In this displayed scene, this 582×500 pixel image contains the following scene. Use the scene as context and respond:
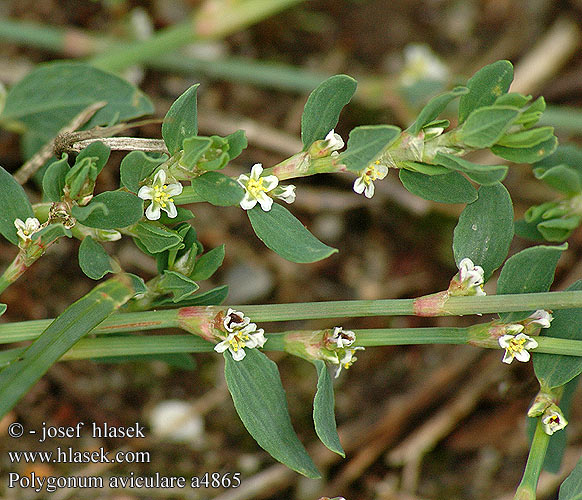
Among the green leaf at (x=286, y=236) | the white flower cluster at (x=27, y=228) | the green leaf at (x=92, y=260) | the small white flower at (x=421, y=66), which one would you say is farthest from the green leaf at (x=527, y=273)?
the small white flower at (x=421, y=66)

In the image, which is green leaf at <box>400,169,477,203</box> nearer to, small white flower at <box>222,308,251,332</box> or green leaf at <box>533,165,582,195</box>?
green leaf at <box>533,165,582,195</box>

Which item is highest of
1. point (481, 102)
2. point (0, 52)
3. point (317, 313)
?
point (0, 52)

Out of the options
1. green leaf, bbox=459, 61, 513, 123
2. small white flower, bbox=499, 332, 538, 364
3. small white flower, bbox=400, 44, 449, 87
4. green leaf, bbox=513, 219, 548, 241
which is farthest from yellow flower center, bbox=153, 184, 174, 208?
small white flower, bbox=400, 44, 449, 87

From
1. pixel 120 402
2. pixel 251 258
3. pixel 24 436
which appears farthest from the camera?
pixel 251 258

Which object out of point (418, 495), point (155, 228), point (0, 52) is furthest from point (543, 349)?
point (0, 52)

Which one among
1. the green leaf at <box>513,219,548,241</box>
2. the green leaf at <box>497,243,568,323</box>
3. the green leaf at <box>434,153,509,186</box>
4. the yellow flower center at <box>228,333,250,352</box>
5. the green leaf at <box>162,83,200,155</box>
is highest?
the green leaf at <box>162,83,200,155</box>

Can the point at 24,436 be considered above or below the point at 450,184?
below

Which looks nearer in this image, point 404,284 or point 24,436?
point 24,436

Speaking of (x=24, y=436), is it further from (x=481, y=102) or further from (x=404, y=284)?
(x=481, y=102)
